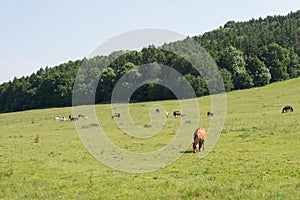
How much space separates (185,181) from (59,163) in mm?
9113

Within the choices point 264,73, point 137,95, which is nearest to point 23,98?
point 137,95

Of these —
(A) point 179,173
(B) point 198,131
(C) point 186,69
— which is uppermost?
(C) point 186,69

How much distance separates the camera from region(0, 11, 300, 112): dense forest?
290 feet

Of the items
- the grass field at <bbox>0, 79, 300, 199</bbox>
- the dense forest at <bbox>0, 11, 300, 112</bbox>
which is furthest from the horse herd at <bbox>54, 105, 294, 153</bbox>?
the dense forest at <bbox>0, 11, 300, 112</bbox>

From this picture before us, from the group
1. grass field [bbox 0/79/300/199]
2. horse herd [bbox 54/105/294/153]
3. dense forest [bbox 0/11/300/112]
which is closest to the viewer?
grass field [bbox 0/79/300/199]

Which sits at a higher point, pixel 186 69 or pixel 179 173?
pixel 186 69

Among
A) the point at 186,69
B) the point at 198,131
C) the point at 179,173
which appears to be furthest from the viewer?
the point at 186,69

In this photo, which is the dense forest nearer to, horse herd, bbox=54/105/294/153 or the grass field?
horse herd, bbox=54/105/294/153

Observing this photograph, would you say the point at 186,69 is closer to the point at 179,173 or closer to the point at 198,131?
the point at 198,131

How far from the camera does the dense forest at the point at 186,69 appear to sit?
290ft

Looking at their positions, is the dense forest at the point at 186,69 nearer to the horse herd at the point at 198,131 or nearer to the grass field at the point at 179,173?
the horse herd at the point at 198,131

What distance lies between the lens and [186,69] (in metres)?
90.9

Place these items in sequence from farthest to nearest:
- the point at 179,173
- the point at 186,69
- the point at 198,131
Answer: the point at 186,69
the point at 198,131
the point at 179,173

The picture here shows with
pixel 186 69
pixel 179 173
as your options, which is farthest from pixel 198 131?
pixel 186 69
